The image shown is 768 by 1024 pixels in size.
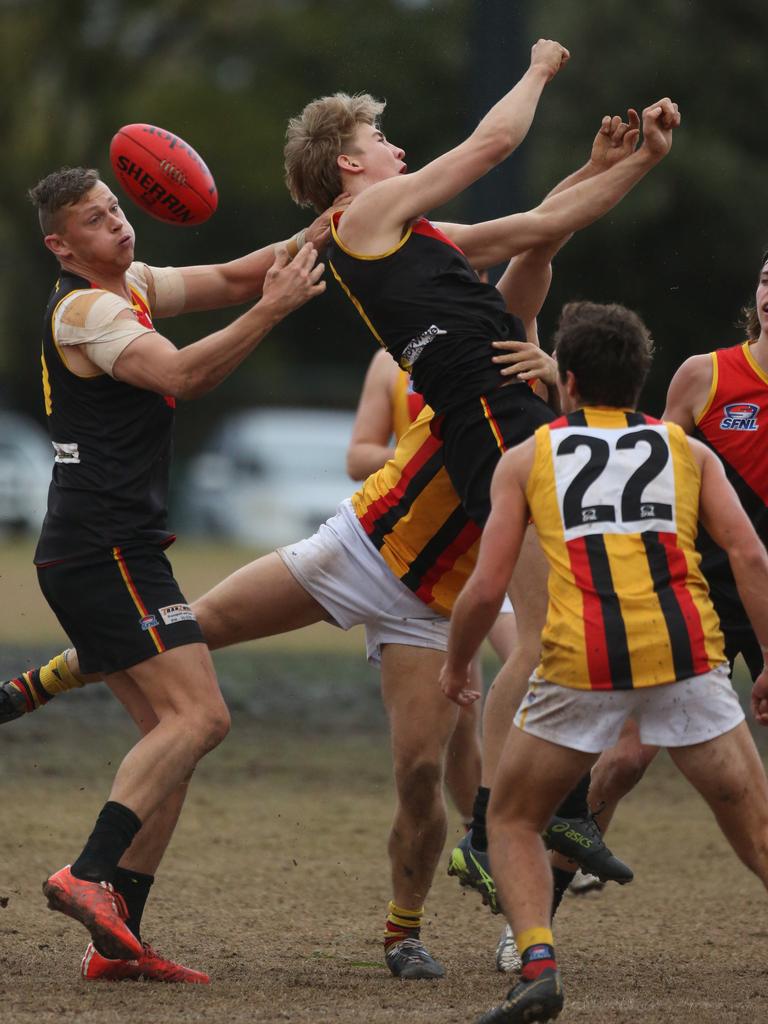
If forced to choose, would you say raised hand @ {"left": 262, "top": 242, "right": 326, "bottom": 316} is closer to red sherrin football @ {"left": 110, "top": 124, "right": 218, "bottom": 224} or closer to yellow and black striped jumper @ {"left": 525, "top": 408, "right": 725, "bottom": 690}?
red sherrin football @ {"left": 110, "top": 124, "right": 218, "bottom": 224}

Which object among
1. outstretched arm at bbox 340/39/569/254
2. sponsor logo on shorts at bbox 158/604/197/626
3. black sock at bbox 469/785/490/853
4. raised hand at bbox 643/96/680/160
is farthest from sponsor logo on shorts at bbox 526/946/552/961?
raised hand at bbox 643/96/680/160

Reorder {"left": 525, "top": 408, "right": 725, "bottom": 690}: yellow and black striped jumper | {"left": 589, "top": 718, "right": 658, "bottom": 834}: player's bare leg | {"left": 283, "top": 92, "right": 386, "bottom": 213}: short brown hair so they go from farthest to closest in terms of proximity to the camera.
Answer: {"left": 589, "top": 718, "right": 658, "bottom": 834}: player's bare leg → {"left": 283, "top": 92, "right": 386, "bottom": 213}: short brown hair → {"left": 525, "top": 408, "right": 725, "bottom": 690}: yellow and black striped jumper

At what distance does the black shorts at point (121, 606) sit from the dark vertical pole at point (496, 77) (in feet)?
17.9

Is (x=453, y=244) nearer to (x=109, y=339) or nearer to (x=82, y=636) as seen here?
(x=109, y=339)

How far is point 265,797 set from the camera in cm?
964

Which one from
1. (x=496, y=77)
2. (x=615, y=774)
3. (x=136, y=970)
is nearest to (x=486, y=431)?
(x=615, y=774)

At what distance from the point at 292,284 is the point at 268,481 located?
2431cm

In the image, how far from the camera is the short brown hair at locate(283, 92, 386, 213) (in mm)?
5938

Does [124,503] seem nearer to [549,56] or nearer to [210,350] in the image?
[210,350]

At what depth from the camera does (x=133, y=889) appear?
5.75m

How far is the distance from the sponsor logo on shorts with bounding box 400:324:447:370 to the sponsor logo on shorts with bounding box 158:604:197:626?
1.09 meters

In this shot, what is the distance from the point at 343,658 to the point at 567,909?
8.05m

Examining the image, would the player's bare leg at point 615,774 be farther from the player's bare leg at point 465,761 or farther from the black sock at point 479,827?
the player's bare leg at point 465,761

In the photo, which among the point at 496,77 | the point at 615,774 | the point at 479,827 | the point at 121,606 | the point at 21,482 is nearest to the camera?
the point at 121,606
